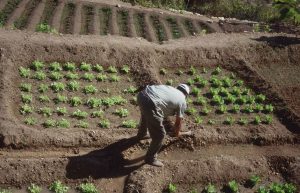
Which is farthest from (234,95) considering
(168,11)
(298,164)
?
(168,11)

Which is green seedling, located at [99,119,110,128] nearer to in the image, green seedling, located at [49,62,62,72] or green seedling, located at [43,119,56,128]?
green seedling, located at [43,119,56,128]

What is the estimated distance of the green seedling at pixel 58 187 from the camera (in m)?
9.05

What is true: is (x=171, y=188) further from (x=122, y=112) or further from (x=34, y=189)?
(x=34, y=189)

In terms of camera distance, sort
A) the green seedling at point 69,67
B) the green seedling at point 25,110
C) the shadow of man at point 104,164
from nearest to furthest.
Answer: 1. the shadow of man at point 104,164
2. the green seedling at point 25,110
3. the green seedling at point 69,67

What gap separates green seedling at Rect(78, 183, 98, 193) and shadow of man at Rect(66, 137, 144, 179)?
262mm

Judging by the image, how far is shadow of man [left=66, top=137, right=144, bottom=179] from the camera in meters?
9.52

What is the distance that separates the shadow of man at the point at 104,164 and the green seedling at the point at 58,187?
0.94 ft

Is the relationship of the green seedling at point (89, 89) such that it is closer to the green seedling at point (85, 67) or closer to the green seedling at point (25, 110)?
the green seedling at point (85, 67)

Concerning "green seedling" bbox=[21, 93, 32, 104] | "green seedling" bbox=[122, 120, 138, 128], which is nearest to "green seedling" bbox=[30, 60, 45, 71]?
"green seedling" bbox=[21, 93, 32, 104]

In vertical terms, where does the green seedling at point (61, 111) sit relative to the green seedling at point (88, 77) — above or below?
below

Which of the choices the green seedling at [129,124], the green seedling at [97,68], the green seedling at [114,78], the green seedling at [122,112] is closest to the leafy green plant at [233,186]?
the green seedling at [129,124]

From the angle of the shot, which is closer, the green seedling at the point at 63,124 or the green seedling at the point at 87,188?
the green seedling at the point at 87,188

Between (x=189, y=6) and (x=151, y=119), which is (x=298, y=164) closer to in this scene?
(x=151, y=119)

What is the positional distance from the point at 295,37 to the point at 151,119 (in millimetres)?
9653
